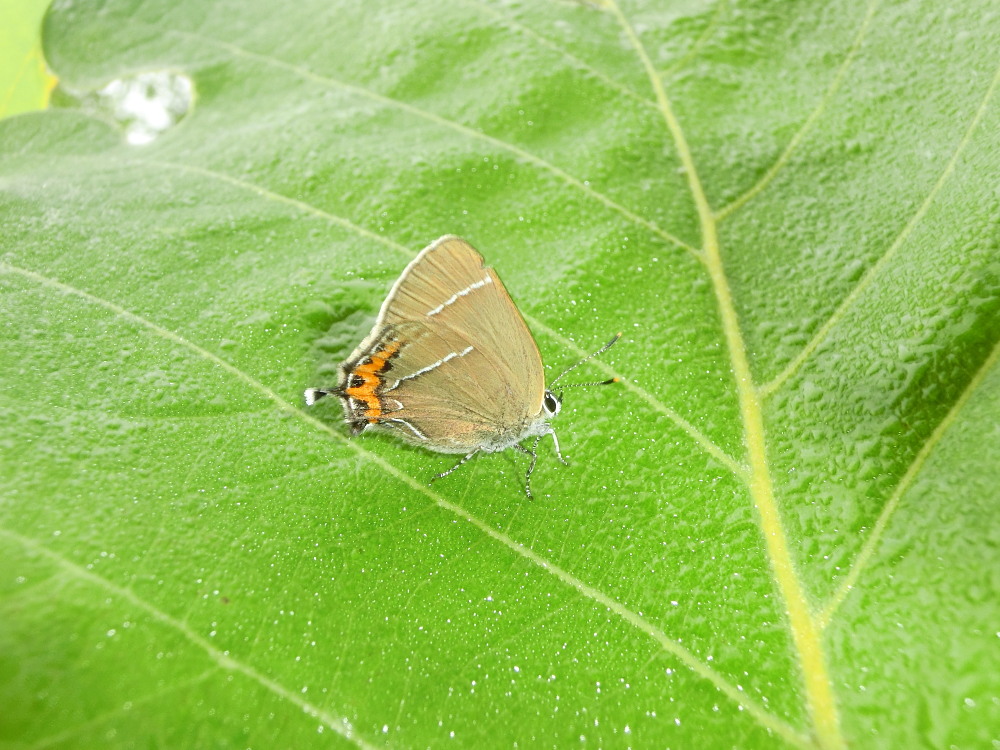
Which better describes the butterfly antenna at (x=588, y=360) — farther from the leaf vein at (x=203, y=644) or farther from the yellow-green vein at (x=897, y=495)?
the leaf vein at (x=203, y=644)

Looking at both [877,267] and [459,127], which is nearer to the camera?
[877,267]

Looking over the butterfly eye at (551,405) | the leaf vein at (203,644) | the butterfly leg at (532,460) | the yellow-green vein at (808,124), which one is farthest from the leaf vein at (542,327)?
the leaf vein at (203,644)

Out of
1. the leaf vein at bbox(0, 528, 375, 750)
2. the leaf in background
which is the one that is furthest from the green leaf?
the leaf in background

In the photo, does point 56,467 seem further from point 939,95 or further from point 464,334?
point 939,95

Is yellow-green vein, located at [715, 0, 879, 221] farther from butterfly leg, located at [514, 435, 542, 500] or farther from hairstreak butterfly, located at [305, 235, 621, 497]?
butterfly leg, located at [514, 435, 542, 500]

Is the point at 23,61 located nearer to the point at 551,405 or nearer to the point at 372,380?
the point at 372,380

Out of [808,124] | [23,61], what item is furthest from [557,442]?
[23,61]

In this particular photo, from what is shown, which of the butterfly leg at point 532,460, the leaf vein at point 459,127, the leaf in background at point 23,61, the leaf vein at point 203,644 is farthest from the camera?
the leaf in background at point 23,61
